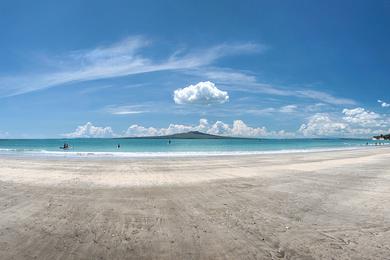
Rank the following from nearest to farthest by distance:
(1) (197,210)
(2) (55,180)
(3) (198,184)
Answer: (1) (197,210) < (3) (198,184) < (2) (55,180)

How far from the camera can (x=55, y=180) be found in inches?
463

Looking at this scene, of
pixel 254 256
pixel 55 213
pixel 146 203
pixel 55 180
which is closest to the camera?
pixel 254 256

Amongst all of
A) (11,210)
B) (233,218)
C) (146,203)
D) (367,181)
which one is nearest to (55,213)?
(11,210)

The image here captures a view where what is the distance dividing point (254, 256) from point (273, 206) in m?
3.42

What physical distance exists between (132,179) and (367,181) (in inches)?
437

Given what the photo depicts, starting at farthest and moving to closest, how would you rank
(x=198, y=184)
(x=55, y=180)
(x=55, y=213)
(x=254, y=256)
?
(x=55, y=180)
(x=198, y=184)
(x=55, y=213)
(x=254, y=256)

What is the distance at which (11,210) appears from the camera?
6879 mm

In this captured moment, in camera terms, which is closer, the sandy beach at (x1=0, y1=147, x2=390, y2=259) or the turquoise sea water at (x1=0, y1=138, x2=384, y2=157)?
the sandy beach at (x1=0, y1=147, x2=390, y2=259)

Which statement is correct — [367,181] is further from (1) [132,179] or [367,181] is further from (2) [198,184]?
(1) [132,179]

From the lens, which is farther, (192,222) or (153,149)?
(153,149)

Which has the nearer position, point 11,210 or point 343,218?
point 343,218

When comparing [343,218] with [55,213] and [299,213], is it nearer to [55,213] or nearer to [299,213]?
[299,213]

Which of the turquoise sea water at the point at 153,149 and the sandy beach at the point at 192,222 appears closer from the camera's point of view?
the sandy beach at the point at 192,222

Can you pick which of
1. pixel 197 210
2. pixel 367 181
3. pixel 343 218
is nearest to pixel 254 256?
pixel 197 210
